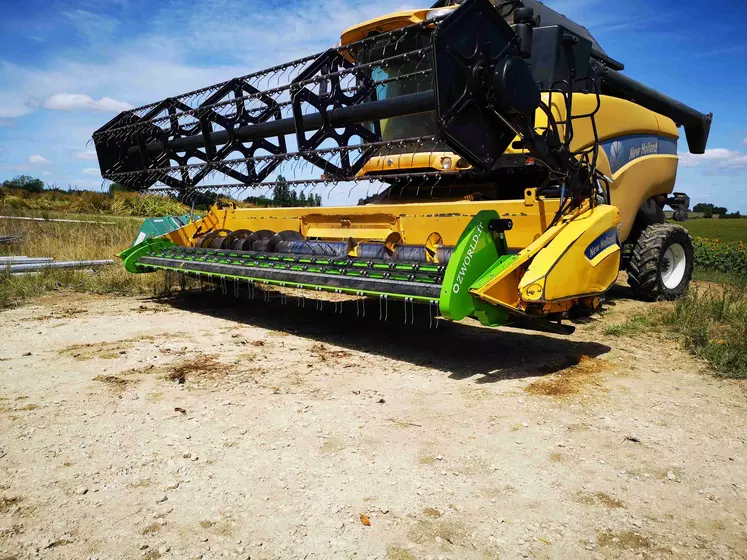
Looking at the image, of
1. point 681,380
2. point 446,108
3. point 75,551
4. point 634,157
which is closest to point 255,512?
point 75,551

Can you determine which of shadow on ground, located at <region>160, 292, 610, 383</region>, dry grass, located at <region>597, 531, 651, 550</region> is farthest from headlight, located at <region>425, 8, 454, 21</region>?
dry grass, located at <region>597, 531, 651, 550</region>

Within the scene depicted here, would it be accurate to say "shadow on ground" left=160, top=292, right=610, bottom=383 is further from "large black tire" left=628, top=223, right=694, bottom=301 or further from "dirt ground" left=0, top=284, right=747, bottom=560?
"large black tire" left=628, top=223, right=694, bottom=301

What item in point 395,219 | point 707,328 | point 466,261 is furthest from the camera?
point 395,219

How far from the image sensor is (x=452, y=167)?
561cm

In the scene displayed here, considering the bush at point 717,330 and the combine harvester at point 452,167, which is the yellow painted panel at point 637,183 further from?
the bush at point 717,330

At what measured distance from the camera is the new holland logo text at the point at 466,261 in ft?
12.5

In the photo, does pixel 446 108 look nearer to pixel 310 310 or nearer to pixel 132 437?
pixel 132 437

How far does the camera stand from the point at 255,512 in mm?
2322

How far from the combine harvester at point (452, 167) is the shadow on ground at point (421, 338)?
49cm

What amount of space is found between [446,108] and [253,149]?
3110 millimetres

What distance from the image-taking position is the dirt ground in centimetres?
217

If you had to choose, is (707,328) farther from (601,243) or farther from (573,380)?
(573,380)

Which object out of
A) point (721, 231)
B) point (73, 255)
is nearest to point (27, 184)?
point (73, 255)

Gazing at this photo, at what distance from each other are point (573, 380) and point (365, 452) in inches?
76.3
